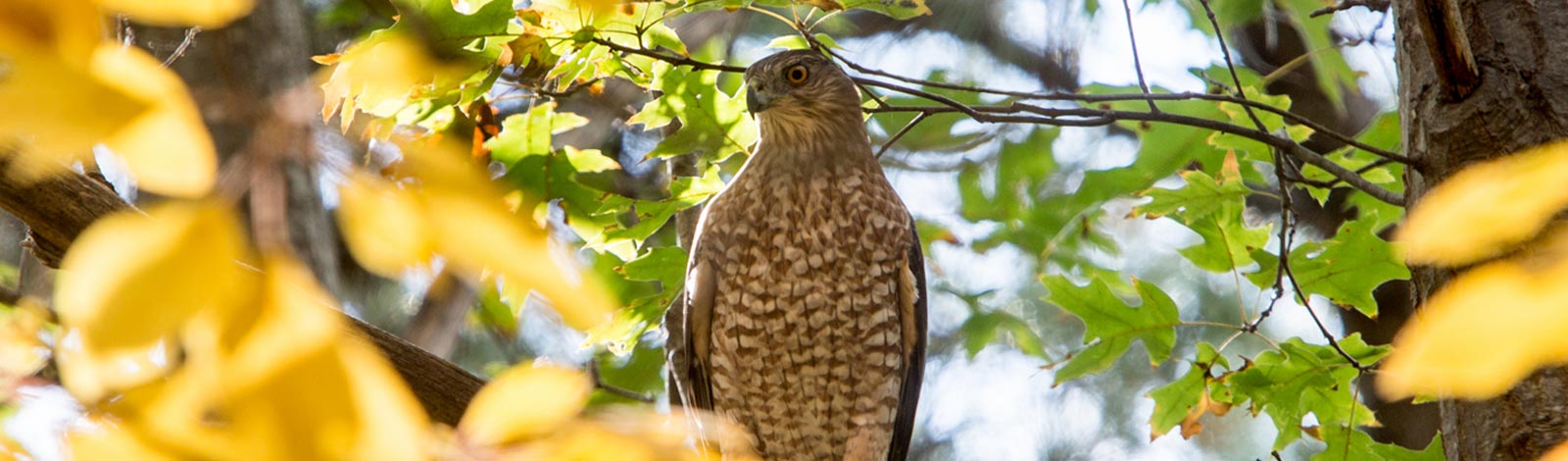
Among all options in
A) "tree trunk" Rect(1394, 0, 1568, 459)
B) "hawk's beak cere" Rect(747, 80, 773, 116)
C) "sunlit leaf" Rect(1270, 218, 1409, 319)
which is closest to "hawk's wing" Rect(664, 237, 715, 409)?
"hawk's beak cere" Rect(747, 80, 773, 116)

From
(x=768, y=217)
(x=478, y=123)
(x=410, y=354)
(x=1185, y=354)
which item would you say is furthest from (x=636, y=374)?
(x=1185, y=354)

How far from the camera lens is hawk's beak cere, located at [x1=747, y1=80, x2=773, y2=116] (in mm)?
3490

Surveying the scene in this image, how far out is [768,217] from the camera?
11.7 ft

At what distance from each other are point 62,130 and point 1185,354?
25.4 feet

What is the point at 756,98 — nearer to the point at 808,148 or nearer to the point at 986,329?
the point at 808,148

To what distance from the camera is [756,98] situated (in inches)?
138

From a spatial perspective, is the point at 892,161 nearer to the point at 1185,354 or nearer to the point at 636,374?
the point at 636,374

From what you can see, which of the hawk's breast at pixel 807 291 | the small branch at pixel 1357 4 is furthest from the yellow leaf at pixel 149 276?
the hawk's breast at pixel 807 291

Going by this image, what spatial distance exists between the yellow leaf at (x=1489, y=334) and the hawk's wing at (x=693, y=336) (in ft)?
9.70

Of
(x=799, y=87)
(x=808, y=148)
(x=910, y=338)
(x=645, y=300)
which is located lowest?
(x=910, y=338)

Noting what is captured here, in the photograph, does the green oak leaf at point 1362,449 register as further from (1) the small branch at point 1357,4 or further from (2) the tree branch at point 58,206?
(2) the tree branch at point 58,206

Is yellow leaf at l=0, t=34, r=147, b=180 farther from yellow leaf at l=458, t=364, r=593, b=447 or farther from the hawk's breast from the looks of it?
the hawk's breast

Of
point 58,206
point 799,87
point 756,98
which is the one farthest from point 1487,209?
point 799,87

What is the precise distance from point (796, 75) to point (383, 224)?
3.09m
